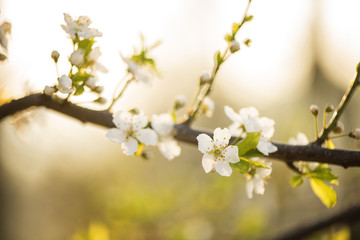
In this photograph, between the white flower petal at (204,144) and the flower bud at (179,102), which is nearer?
the white flower petal at (204,144)

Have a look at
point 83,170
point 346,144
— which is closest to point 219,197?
point 346,144

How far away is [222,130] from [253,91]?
33.5ft

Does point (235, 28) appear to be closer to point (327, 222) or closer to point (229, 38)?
point (229, 38)

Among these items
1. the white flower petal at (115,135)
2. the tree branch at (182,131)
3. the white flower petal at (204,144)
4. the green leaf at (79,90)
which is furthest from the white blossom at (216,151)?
the green leaf at (79,90)

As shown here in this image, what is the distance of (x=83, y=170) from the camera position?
10.3 metres

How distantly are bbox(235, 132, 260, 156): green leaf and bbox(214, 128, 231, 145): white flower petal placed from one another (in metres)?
0.04

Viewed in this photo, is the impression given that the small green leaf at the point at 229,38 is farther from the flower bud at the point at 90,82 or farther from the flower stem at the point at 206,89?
the flower bud at the point at 90,82

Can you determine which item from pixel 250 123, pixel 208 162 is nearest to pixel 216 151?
pixel 208 162

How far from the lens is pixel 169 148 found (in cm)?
98

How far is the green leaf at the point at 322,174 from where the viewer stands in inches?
34.5

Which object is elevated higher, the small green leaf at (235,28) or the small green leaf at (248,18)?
the small green leaf at (248,18)

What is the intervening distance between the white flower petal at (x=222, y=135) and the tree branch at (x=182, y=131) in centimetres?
10

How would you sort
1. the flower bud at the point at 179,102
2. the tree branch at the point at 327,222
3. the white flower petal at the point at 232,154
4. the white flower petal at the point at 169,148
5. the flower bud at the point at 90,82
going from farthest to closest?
the tree branch at the point at 327,222 → the flower bud at the point at 179,102 → the white flower petal at the point at 169,148 → the flower bud at the point at 90,82 → the white flower petal at the point at 232,154

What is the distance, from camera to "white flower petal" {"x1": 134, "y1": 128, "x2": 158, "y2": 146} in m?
0.89
